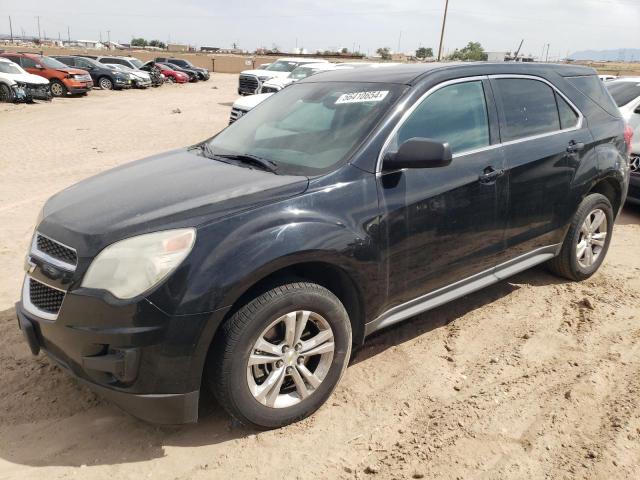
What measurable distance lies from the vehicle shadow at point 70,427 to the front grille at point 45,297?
66 cm

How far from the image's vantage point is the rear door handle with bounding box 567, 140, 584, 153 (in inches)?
165

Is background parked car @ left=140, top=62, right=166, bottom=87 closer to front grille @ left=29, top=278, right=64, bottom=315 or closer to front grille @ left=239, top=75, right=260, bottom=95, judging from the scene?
front grille @ left=239, top=75, right=260, bottom=95

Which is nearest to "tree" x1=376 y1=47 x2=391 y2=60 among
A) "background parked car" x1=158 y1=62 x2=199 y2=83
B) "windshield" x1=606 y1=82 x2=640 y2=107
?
"background parked car" x1=158 y1=62 x2=199 y2=83

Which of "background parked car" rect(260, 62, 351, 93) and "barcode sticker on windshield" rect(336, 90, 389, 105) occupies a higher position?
"barcode sticker on windshield" rect(336, 90, 389, 105)

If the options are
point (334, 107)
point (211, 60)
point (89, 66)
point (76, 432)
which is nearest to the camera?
point (76, 432)

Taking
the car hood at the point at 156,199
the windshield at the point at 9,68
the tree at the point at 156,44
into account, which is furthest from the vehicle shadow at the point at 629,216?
the tree at the point at 156,44

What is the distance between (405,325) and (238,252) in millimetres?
1904

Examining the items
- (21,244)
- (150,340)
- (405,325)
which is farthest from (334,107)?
(21,244)

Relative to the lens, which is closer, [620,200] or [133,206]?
[133,206]

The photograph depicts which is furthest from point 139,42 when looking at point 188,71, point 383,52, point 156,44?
point 188,71

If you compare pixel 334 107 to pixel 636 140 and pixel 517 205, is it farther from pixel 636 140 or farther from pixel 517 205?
pixel 636 140

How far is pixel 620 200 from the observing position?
4.93 m

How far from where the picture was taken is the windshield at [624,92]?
28.4 ft

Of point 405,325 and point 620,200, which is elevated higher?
point 620,200
